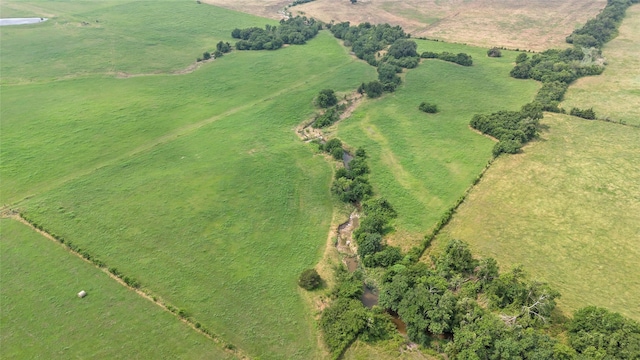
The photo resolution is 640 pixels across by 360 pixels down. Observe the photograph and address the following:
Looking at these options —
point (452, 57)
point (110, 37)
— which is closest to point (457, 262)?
point (452, 57)

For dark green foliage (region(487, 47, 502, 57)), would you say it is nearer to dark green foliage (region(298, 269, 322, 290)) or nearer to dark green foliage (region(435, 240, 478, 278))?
dark green foliage (region(435, 240, 478, 278))

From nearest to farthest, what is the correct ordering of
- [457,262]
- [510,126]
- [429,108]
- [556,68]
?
1. [457,262]
2. [510,126]
3. [429,108]
4. [556,68]

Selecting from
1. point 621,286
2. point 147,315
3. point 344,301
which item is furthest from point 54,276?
point 621,286

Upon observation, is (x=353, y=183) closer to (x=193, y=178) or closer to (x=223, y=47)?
(x=193, y=178)

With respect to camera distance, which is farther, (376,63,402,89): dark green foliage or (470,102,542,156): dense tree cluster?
(376,63,402,89): dark green foliage

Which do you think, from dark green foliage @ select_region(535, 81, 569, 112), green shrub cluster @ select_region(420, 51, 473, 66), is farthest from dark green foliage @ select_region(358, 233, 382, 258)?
green shrub cluster @ select_region(420, 51, 473, 66)

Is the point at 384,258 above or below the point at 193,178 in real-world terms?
above

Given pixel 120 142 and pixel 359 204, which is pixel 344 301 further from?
pixel 120 142
